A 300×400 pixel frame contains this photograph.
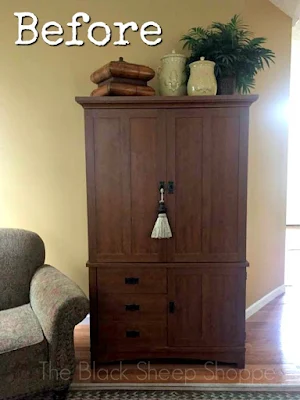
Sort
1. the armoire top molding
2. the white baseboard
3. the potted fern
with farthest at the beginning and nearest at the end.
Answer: the white baseboard
the potted fern
the armoire top molding

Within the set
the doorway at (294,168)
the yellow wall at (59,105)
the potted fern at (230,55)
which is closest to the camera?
the potted fern at (230,55)

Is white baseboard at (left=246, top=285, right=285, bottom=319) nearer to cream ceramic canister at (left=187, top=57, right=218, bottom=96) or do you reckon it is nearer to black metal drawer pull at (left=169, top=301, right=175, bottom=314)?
black metal drawer pull at (left=169, top=301, right=175, bottom=314)

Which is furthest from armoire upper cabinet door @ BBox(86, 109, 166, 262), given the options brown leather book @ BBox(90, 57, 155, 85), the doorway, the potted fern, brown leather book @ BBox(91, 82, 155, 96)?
the doorway

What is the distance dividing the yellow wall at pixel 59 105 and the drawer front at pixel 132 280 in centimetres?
67

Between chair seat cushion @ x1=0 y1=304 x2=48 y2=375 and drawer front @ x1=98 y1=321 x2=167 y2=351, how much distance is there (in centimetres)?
52

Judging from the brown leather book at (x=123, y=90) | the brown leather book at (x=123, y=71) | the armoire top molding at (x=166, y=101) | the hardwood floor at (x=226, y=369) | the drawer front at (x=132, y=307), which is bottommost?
the hardwood floor at (x=226, y=369)

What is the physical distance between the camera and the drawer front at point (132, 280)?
91.9 inches

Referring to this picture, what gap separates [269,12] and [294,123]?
3.74 metres

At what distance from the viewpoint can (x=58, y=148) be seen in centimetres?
287

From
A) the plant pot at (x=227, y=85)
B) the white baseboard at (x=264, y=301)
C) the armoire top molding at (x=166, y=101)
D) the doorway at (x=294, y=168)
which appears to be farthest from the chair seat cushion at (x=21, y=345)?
the doorway at (x=294, y=168)

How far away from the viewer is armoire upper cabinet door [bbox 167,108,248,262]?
2.24 m

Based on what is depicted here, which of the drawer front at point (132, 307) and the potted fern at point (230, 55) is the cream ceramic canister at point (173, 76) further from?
the drawer front at point (132, 307)

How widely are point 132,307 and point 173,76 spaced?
59.2 inches

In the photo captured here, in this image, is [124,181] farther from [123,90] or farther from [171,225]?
[123,90]
